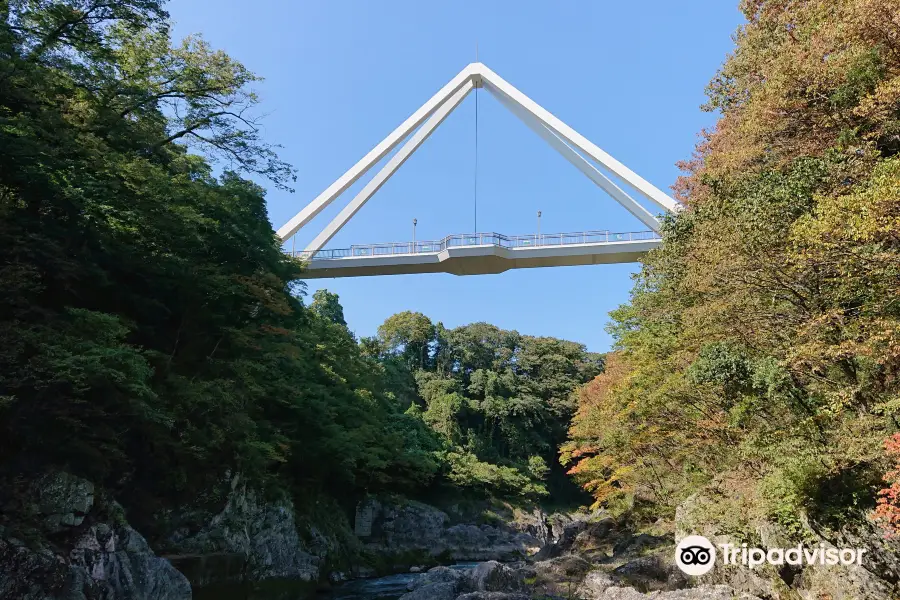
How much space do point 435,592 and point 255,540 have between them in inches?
189

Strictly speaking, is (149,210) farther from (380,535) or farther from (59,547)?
(380,535)

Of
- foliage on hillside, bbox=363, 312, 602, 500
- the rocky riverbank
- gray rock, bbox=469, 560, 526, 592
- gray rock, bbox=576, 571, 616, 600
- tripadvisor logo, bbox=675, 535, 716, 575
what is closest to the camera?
the rocky riverbank

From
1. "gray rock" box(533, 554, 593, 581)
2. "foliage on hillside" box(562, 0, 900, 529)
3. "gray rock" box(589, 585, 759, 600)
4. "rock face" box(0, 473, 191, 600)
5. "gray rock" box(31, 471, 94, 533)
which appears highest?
"foliage on hillside" box(562, 0, 900, 529)

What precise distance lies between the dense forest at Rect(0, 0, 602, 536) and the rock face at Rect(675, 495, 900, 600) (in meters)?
10.1

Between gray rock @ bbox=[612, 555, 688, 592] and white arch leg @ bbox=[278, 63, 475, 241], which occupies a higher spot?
white arch leg @ bbox=[278, 63, 475, 241]

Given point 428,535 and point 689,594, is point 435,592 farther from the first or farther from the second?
point 428,535

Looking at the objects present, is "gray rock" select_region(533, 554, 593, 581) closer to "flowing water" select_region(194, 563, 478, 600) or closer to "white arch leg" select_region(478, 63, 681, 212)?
"flowing water" select_region(194, 563, 478, 600)

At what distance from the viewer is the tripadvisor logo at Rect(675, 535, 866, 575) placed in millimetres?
8650

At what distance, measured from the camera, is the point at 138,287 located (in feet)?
38.1

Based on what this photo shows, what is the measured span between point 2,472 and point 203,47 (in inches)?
369

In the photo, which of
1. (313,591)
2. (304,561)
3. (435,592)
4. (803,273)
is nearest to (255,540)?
(304,561)

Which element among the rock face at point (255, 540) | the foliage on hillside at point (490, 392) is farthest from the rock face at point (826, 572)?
the foliage on hillside at point (490, 392)

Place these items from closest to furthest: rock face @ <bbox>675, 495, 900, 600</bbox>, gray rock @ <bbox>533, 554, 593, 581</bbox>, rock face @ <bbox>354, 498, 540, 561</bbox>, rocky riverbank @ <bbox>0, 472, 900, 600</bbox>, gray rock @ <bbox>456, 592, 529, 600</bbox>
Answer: rocky riverbank @ <bbox>0, 472, 900, 600</bbox> → rock face @ <bbox>675, 495, 900, 600</bbox> → gray rock @ <bbox>456, 592, 529, 600</bbox> → gray rock @ <bbox>533, 554, 593, 581</bbox> → rock face @ <bbox>354, 498, 540, 561</bbox>

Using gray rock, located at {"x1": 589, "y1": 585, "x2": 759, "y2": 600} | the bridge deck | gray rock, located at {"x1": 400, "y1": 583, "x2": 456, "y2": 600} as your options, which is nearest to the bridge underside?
the bridge deck
